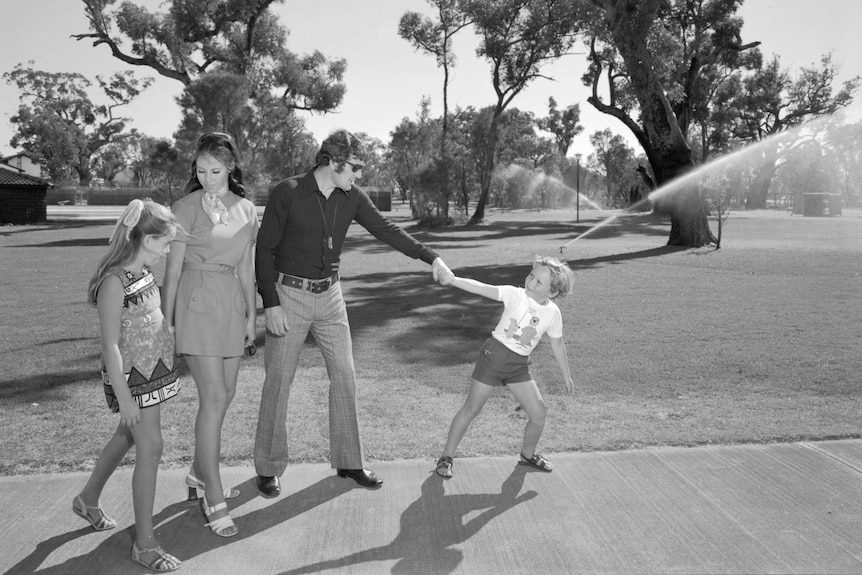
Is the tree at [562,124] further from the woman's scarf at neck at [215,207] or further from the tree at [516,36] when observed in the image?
the woman's scarf at neck at [215,207]

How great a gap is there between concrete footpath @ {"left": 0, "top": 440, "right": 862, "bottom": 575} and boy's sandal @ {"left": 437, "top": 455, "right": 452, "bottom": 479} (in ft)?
0.22

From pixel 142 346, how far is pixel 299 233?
104 centimetres

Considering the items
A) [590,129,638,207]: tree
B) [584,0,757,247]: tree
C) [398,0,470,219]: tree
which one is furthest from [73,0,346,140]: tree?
[590,129,638,207]: tree

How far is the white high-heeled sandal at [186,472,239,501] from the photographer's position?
12.4 feet

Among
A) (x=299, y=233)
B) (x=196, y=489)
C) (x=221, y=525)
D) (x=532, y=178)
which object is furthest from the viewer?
(x=532, y=178)

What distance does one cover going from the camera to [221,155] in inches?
141

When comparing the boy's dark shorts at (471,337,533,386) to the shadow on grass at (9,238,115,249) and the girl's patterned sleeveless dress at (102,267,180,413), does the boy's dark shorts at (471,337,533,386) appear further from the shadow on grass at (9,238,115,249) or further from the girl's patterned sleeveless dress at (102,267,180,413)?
the shadow on grass at (9,238,115,249)

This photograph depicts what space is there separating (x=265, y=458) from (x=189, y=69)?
4233 cm

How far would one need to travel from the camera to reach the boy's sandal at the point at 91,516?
11.2ft

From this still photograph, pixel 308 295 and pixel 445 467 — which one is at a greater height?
pixel 308 295

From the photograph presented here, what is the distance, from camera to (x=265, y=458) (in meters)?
3.93

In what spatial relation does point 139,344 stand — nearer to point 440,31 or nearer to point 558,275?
point 558,275

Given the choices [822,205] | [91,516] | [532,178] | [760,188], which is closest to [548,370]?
[91,516]

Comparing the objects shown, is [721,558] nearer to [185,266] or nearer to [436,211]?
[185,266]
